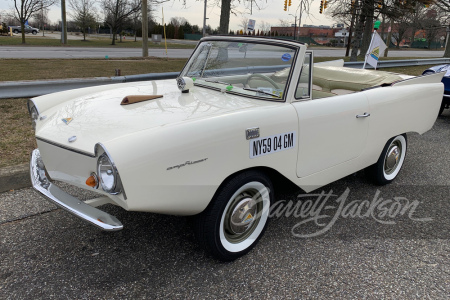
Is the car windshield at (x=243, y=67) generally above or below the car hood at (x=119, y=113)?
above

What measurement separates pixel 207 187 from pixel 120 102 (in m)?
1.12

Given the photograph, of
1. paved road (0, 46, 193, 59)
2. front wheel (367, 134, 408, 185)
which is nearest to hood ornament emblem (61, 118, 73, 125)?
front wheel (367, 134, 408, 185)

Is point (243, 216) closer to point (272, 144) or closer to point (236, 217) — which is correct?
point (236, 217)

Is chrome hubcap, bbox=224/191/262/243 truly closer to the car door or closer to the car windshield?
the car door

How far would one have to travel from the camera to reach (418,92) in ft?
12.6

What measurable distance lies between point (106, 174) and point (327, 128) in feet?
5.73

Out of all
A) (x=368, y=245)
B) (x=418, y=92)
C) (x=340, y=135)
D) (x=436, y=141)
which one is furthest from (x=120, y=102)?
(x=436, y=141)

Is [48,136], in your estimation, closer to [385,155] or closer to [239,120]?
[239,120]

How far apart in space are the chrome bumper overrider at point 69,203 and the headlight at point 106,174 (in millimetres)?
211


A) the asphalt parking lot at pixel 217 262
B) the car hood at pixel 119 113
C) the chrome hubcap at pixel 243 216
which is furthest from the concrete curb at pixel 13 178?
the chrome hubcap at pixel 243 216

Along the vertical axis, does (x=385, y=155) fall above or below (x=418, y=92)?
below

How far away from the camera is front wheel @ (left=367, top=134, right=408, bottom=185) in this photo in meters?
3.72

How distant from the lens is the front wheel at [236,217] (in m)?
2.28

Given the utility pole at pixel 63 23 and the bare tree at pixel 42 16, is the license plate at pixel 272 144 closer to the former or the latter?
the utility pole at pixel 63 23
